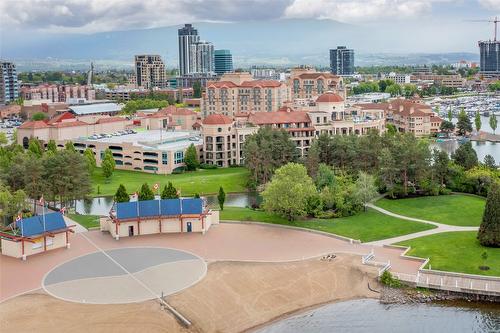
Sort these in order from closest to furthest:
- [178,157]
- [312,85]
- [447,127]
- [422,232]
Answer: [422,232], [178,157], [447,127], [312,85]

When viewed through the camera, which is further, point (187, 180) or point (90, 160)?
point (90, 160)

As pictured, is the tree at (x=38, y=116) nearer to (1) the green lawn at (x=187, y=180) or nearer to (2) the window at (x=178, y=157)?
(1) the green lawn at (x=187, y=180)

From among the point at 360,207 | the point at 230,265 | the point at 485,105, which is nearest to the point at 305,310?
the point at 230,265

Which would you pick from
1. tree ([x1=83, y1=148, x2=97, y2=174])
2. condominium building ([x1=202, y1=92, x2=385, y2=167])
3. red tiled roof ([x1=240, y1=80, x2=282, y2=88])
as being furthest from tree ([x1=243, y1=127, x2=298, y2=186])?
red tiled roof ([x1=240, y1=80, x2=282, y2=88])

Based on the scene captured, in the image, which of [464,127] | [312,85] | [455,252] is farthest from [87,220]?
[464,127]

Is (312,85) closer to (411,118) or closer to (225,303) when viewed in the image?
(411,118)

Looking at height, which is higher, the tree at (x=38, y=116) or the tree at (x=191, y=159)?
the tree at (x=38, y=116)

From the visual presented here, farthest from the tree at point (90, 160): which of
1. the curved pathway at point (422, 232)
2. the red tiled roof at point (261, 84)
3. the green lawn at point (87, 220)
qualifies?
the curved pathway at point (422, 232)
